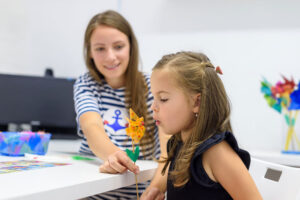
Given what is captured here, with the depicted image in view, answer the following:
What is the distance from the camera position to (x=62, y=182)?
0.75 metres

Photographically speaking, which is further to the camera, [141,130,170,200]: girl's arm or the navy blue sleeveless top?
[141,130,170,200]: girl's arm

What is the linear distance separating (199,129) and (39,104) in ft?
6.33

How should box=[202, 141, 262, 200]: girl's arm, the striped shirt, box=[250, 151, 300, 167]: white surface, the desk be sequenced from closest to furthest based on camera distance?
the desk → box=[202, 141, 262, 200]: girl's arm → the striped shirt → box=[250, 151, 300, 167]: white surface

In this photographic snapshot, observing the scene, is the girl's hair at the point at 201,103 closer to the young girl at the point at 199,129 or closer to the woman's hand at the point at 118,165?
the young girl at the point at 199,129

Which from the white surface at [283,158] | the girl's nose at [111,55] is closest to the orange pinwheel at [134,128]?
the girl's nose at [111,55]

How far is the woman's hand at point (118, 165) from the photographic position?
922 mm

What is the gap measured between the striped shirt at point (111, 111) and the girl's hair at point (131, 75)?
15 mm

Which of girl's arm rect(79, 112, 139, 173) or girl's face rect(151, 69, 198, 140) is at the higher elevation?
girl's face rect(151, 69, 198, 140)

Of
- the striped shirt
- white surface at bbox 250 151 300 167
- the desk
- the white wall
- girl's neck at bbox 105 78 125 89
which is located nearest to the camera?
the desk

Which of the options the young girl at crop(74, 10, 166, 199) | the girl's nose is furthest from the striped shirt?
the girl's nose

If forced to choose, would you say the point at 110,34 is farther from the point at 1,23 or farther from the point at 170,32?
the point at 1,23

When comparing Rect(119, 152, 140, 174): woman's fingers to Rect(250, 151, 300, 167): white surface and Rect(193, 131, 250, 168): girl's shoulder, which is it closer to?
Rect(193, 131, 250, 168): girl's shoulder

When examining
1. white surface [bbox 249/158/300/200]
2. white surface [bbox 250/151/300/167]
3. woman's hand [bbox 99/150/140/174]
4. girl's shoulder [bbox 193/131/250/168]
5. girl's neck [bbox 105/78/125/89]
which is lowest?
white surface [bbox 250/151/300/167]

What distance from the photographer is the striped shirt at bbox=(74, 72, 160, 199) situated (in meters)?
1.29
